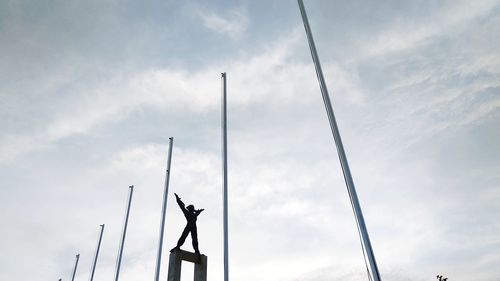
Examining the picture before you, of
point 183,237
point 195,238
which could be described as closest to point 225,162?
point 195,238

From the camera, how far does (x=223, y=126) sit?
1299 cm

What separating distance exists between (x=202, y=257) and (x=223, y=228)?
4.59ft

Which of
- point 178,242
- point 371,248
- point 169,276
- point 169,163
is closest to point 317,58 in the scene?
point 371,248

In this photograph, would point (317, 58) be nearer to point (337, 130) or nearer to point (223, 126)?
point (337, 130)

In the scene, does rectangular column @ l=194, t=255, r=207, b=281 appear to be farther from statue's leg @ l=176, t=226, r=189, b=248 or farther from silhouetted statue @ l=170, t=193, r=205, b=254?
statue's leg @ l=176, t=226, r=189, b=248

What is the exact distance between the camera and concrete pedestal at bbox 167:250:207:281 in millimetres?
9922

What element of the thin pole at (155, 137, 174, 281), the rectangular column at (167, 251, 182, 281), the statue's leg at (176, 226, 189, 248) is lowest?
the rectangular column at (167, 251, 182, 281)

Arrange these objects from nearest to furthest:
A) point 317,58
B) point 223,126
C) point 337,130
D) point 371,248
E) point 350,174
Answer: point 371,248, point 350,174, point 337,130, point 317,58, point 223,126

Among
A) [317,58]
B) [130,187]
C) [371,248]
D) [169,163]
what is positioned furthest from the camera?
[130,187]

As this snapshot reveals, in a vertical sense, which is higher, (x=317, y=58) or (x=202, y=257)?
(x=317, y=58)

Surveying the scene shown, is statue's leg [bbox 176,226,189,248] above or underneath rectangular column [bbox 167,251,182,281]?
above

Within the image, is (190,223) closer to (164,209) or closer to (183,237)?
(183,237)

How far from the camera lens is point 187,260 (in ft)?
34.4

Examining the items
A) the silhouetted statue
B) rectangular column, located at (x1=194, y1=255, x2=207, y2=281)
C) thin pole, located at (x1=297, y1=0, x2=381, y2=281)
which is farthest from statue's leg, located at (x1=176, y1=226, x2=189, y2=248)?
thin pole, located at (x1=297, y1=0, x2=381, y2=281)
